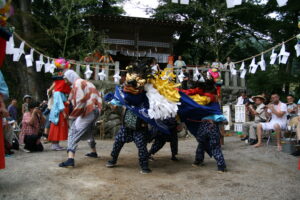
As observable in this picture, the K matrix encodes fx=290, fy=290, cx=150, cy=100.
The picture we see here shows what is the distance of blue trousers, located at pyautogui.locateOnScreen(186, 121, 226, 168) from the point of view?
5023 millimetres

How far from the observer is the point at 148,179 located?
448 centimetres

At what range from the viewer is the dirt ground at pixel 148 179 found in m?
3.76

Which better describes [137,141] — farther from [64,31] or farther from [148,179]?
[64,31]

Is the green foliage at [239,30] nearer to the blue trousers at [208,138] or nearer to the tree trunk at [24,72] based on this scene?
the tree trunk at [24,72]

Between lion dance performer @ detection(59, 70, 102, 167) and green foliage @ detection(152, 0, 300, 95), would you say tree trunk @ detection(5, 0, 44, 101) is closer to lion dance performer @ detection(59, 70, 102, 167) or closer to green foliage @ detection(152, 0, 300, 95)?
green foliage @ detection(152, 0, 300, 95)

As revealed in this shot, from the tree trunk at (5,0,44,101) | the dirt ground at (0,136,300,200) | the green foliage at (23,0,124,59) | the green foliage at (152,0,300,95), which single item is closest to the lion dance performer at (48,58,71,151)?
the dirt ground at (0,136,300,200)

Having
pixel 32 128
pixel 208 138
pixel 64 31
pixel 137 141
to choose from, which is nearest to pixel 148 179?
pixel 137 141

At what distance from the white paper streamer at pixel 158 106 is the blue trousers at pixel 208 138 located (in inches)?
29.5

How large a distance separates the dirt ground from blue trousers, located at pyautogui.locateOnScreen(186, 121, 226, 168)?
0.26 meters

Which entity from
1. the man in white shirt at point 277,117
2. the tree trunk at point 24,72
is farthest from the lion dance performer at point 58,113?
the tree trunk at point 24,72

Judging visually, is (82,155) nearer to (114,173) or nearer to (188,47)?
(114,173)

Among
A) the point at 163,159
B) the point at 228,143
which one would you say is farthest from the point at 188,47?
the point at 163,159

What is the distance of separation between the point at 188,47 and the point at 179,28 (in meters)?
2.91

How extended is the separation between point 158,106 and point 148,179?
1165 mm
